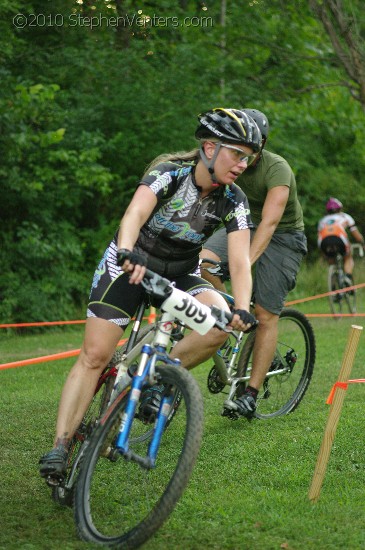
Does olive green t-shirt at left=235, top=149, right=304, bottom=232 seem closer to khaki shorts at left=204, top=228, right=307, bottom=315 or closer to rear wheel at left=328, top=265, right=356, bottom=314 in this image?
khaki shorts at left=204, top=228, right=307, bottom=315

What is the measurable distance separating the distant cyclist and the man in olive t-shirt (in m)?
9.87

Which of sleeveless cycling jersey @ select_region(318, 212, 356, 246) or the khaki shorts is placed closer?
the khaki shorts

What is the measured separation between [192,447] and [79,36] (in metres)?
15.0

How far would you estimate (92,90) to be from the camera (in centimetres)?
1762

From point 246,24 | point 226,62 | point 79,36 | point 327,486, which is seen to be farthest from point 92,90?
point 327,486

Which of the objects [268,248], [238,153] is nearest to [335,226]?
[268,248]

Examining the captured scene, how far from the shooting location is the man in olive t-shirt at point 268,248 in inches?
264

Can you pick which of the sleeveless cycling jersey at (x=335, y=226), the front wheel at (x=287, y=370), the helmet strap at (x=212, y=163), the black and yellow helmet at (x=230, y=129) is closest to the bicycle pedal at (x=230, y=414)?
the front wheel at (x=287, y=370)

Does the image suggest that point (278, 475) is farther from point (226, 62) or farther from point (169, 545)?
point (226, 62)

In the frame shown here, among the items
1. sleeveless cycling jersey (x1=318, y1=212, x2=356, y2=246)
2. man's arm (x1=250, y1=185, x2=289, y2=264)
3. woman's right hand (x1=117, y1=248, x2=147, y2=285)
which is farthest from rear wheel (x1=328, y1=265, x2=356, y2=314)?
woman's right hand (x1=117, y1=248, x2=147, y2=285)

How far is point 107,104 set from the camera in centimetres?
1717

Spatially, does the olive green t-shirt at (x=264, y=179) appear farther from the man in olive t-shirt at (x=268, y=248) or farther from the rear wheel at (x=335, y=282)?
the rear wheel at (x=335, y=282)

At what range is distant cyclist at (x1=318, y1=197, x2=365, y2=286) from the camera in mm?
16922

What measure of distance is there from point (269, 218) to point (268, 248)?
0.52 m
